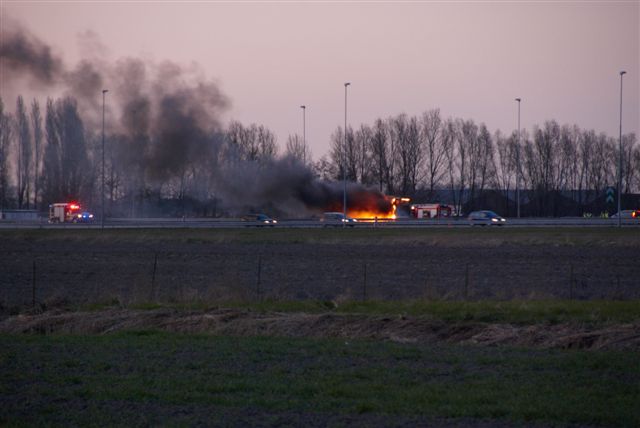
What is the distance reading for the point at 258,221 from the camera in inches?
2857

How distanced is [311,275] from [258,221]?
4131 cm

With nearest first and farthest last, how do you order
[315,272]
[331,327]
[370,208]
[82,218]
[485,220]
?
[331,327], [315,272], [485,220], [82,218], [370,208]

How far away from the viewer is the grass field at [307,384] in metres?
10.1

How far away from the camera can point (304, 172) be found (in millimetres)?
82000

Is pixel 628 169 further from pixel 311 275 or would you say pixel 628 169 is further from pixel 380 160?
pixel 311 275

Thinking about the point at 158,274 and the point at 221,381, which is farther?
the point at 158,274

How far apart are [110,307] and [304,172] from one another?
198ft

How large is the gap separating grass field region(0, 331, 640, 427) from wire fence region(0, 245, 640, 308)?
29.5 feet

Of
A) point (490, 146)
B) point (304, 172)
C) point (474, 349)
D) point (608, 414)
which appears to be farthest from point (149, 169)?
point (490, 146)

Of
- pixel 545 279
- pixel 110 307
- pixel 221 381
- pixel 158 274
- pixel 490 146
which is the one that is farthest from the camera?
pixel 490 146

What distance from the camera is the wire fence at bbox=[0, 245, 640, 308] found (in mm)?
25109

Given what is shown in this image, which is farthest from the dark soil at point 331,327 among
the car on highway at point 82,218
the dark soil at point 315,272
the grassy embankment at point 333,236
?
the car on highway at point 82,218

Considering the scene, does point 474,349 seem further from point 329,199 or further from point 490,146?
point 490,146

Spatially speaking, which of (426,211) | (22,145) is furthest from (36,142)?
(426,211)
